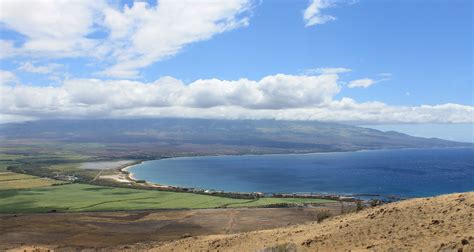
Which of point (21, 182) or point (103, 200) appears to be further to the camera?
point (21, 182)

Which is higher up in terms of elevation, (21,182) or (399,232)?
(399,232)

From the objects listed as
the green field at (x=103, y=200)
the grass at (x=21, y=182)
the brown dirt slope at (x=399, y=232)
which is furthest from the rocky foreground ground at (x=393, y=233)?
the grass at (x=21, y=182)

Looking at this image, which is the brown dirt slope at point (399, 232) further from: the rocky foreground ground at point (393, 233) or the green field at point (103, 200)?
the green field at point (103, 200)

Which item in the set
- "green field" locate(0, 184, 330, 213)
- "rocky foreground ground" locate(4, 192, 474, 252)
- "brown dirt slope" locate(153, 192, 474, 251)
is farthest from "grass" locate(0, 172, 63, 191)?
"brown dirt slope" locate(153, 192, 474, 251)

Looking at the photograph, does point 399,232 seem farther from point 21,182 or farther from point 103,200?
point 21,182

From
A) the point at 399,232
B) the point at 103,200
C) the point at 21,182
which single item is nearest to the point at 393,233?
the point at 399,232

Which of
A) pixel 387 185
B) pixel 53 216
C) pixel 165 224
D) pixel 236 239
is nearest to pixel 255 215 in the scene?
pixel 165 224

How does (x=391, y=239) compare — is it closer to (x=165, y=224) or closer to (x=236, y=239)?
(x=236, y=239)
